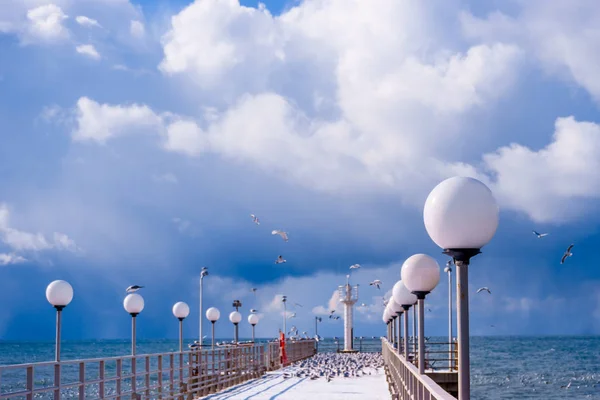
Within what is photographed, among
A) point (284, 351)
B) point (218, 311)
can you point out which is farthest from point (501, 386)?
point (218, 311)

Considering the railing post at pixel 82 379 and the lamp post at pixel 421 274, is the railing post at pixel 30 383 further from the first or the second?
the lamp post at pixel 421 274

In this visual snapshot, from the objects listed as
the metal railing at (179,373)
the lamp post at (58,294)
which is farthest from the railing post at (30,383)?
the lamp post at (58,294)

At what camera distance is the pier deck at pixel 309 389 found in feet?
67.6

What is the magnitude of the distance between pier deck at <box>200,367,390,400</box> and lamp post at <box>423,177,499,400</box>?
1333cm

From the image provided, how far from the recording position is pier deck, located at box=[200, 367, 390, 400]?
2061 centimetres

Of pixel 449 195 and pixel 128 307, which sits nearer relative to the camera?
pixel 449 195

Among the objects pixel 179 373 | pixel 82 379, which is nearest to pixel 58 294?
pixel 179 373

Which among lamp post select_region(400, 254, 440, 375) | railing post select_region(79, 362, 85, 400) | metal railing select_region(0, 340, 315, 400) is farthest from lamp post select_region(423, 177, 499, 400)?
railing post select_region(79, 362, 85, 400)

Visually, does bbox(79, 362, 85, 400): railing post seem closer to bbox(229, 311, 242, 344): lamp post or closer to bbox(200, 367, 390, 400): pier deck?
bbox(200, 367, 390, 400): pier deck

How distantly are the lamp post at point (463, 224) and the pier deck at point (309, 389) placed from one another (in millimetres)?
13330

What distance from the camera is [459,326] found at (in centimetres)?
705

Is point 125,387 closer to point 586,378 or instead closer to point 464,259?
point 586,378

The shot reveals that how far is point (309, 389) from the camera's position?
23328 mm

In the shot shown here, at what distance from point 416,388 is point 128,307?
510 inches
